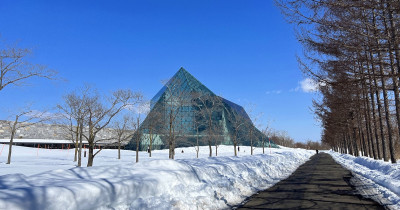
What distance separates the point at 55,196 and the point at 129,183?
166cm

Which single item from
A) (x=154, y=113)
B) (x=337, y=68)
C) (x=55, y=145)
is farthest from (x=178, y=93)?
(x=55, y=145)

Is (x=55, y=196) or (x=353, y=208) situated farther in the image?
(x=353, y=208)

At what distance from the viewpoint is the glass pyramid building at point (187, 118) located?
84.3 ft

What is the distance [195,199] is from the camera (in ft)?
20.4

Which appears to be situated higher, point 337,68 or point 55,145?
point 337,68

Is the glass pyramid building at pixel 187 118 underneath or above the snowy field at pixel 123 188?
above

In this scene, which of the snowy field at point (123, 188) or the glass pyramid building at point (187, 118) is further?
the glass pyramid building at point (187, 118)

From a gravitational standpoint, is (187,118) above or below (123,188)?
above

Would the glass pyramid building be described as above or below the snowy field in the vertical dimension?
above

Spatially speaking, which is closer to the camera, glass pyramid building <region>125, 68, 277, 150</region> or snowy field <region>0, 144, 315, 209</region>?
snowy field <region>0, 144, 315, 209</region>

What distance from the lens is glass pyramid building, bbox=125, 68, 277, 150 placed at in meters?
25.7

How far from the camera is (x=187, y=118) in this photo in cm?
5481

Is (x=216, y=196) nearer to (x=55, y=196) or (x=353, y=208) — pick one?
(x=353, y=208)

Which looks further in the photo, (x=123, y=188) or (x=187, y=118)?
(x=187, y=118)
